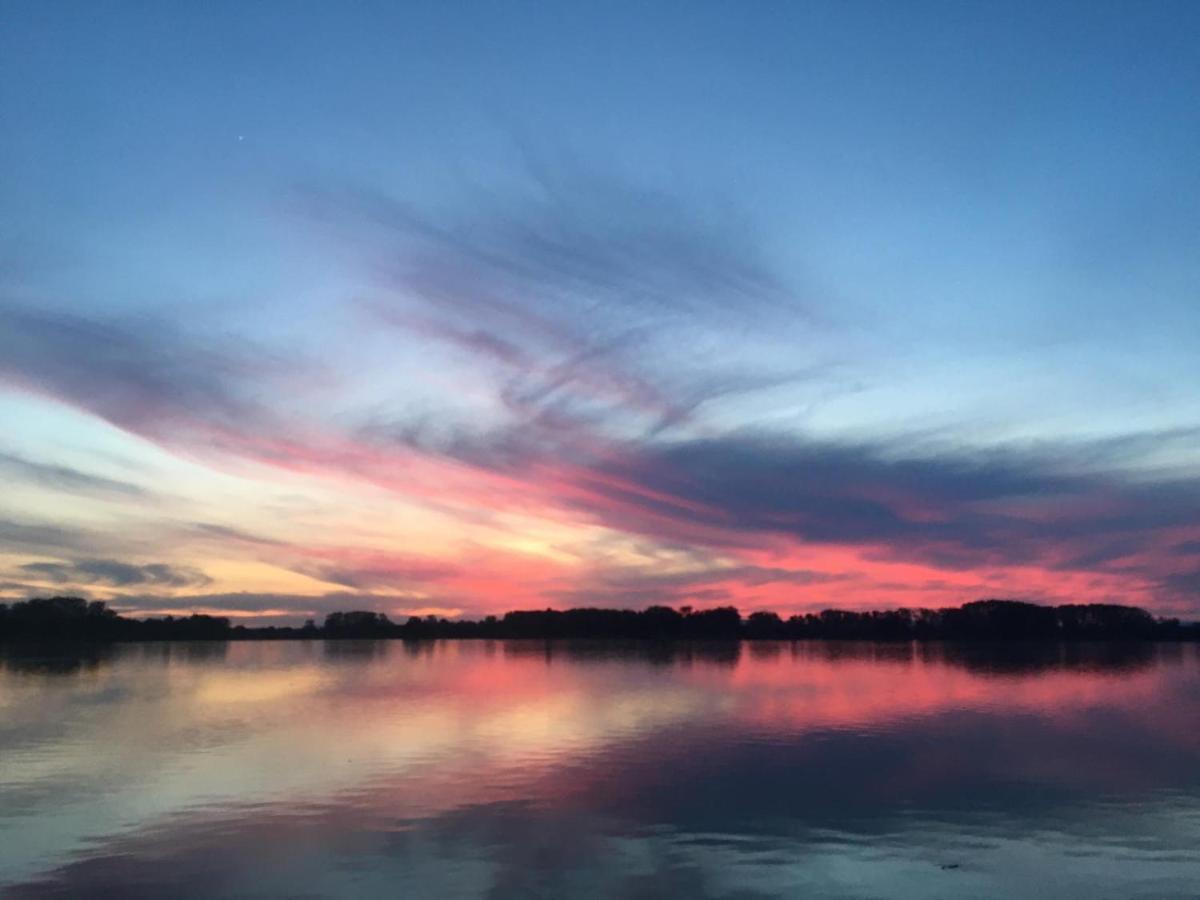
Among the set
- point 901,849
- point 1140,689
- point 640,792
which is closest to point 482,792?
point 640,792

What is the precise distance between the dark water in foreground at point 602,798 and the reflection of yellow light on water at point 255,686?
400cm

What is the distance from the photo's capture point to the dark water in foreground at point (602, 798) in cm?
1953

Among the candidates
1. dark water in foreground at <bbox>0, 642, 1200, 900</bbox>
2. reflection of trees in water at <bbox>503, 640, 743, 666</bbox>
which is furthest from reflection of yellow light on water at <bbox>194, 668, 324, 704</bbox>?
reflection of trees in water at <bbox>503, 640, 743, 666</bbox>

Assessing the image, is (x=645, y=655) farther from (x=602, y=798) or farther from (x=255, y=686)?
(x=602, y=798)

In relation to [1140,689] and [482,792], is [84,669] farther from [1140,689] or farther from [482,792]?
[1140,689]

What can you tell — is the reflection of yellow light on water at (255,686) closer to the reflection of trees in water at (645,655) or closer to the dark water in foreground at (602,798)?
the dark water in foreground at (602,798)

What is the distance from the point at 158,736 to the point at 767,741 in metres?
25.3

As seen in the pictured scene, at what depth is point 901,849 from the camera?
21547 millimetres

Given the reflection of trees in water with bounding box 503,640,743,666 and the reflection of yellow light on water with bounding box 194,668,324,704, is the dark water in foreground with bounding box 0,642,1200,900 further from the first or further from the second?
the reflection of trees in water with bounding box 503,640,743,666

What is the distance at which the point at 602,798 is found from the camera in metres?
27.2

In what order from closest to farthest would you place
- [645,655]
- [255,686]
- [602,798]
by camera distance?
[602,798] < [255,686] < [645,655]

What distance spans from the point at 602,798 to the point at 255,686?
170ft

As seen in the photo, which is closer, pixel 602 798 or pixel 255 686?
pixel 602 798

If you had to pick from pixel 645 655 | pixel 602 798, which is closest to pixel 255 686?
pixel 602 798
